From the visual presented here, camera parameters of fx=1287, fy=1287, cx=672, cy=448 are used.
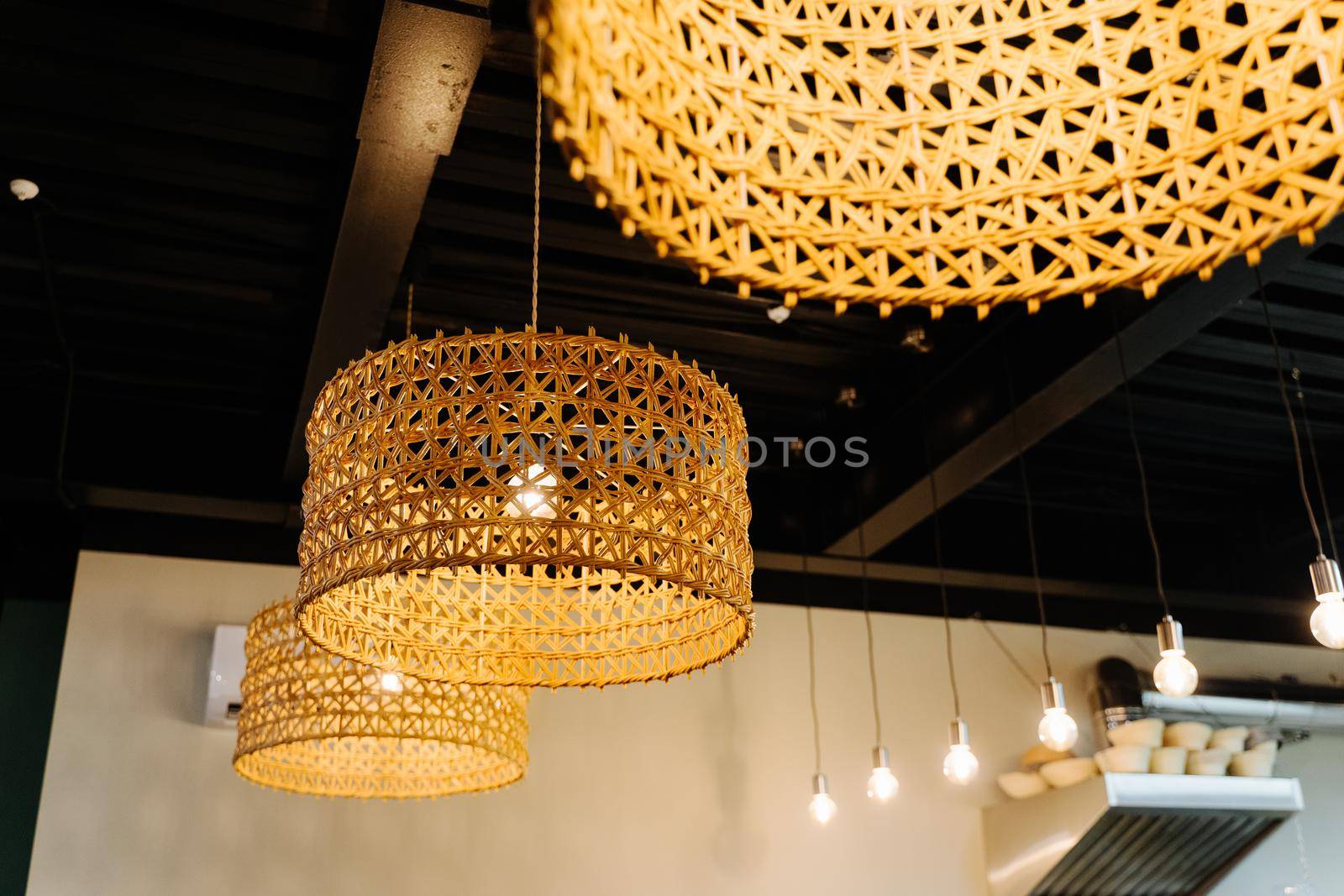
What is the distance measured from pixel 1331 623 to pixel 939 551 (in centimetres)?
268

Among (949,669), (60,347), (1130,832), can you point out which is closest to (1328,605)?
(1130,832)

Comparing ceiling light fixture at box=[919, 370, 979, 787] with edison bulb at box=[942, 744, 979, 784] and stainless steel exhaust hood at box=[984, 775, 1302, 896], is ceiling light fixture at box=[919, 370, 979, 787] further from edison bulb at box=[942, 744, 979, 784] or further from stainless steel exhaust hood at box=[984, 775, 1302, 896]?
stainless steel exhaust hood at box=[984, 775, 1302, 896]

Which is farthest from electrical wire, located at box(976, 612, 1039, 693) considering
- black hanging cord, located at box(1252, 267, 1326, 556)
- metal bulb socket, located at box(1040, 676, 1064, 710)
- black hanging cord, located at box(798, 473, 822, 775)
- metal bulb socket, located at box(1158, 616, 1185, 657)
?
metal bulb socket, located at box(1158, 616, 1185, 657)

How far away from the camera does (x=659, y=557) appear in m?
1.79

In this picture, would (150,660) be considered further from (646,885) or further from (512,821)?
(646,885)

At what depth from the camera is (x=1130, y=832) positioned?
5.12 meters

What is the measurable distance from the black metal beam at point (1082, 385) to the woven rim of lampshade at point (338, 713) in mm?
1822

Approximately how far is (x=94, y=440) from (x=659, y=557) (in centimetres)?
343

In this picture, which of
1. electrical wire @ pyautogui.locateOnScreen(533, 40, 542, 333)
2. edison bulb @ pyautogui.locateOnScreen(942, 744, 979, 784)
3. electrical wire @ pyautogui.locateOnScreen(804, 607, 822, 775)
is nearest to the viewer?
electrical wire @ pyautogui.locateOnScreen(533, 40, 542, 333)

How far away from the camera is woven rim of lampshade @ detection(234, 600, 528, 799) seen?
3.01 metres

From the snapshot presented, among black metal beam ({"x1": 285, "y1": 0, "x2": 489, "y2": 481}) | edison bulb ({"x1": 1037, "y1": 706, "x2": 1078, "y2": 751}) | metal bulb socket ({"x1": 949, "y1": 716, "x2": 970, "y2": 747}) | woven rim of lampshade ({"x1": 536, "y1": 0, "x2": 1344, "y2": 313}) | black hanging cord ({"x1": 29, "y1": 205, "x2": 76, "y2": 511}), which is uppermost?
black hanging cord ({"x1": 29, "y1": 205, "x2": 76, "y2": 511})

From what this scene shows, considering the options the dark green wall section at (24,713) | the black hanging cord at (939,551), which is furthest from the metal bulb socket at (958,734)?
the dark green wall section at (24,713)

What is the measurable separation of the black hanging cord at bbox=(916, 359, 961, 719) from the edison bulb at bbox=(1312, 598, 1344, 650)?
190 cm

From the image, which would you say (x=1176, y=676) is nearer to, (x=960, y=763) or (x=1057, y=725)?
(x=1057, y=725)
